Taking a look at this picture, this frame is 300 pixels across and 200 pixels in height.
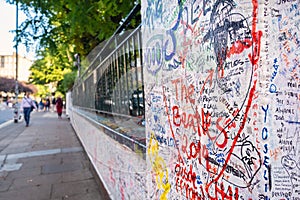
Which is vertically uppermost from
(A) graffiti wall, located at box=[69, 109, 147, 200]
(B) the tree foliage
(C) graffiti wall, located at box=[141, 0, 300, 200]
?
(B) the tree foliage

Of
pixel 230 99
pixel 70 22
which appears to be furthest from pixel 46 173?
pixel 230 99

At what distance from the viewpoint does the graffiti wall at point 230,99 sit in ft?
3.75

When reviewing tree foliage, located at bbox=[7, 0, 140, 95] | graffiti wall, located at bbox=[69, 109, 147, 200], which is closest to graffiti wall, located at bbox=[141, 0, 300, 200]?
graffiti wall, located at bbox=[69, 109, 147, 200]

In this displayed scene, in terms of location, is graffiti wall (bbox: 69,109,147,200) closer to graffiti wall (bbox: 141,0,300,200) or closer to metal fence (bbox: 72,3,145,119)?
metal fence (bbox: 72,3,145,119)

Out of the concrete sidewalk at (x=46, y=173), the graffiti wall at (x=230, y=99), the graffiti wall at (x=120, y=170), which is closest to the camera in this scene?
the graffiti wall at (x=230, y=99)

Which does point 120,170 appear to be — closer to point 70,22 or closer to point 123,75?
point 123,75

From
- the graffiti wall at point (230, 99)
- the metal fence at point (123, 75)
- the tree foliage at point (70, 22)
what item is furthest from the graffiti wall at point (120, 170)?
the tree foliage at point (70, 22)

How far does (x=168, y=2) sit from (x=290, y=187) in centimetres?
→ 131

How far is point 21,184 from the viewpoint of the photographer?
5191 millimetres

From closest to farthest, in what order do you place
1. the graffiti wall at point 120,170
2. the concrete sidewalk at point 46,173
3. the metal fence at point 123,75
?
1. the graffiti wall at point 120,170
2. the metal fence at point 123,75
3. the concrete sidewalk at point 46,173

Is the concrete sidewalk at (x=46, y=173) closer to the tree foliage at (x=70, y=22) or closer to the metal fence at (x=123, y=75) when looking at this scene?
the metal fence at (x=123, y=75)

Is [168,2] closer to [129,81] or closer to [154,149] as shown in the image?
[154,149]

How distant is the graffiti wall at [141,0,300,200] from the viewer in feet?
3.75

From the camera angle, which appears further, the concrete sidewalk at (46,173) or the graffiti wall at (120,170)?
the concrete sidewalk at (46,173)
